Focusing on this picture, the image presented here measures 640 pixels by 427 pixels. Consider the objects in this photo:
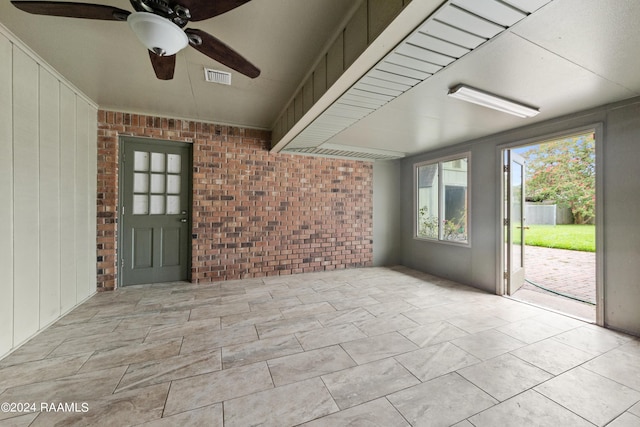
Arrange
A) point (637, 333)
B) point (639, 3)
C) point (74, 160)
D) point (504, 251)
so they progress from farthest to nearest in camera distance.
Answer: point (504, 251)
point (74, 160)
point (637, 333)
point (639, 3)

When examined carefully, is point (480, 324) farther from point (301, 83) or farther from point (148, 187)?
point (148, 187)

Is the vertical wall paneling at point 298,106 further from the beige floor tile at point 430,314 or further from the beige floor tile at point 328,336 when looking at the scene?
the beige floor tile at point 430,314

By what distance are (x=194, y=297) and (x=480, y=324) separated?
3.46m

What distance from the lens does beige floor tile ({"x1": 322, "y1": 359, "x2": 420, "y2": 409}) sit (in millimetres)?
1613

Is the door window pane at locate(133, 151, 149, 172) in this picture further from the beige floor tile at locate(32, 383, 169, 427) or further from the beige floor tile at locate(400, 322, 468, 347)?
the beige floor tile at locate(400, 322, 468, 347)

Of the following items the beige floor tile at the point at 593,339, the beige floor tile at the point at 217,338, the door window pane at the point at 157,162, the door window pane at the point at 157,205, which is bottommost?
the beige floor tile at the point at 593,339

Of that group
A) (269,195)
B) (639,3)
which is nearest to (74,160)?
(269,195)

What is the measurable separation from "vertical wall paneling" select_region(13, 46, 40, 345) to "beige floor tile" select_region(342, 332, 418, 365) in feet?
9.31

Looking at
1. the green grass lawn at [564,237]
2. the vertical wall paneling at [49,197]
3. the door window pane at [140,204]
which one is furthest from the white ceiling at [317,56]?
the green grass lawn at [564,237]

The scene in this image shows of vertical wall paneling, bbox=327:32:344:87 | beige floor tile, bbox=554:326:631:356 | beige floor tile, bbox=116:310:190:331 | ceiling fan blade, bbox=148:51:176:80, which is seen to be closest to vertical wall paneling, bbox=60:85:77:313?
beige floor tile, bbox=116:310:190:331

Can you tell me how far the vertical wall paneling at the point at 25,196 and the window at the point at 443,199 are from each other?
17.8ft

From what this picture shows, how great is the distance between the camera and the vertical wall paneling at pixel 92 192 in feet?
10.7

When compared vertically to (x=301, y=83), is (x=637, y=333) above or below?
below

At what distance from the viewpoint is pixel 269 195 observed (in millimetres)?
4371
